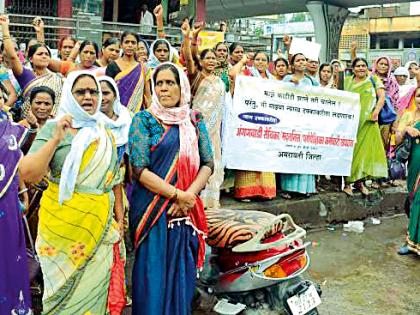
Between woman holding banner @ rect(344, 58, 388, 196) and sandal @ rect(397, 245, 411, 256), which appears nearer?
sandal @ rect(397, 245, 411, 256)

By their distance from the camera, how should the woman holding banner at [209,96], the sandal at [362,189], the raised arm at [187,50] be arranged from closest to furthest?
the raised arm at [187,50] < the woman holding banner at [209,96] < the sandal at [362,189]

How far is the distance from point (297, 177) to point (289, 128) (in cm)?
57

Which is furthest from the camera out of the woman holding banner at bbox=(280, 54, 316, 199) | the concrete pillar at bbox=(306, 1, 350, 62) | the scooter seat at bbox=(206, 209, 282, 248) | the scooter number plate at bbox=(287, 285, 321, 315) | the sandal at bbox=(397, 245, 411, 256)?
the concrete pillar at bbox=(306, 1, 350, 62)

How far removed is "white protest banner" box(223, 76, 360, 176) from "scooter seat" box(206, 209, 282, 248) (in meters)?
2.31

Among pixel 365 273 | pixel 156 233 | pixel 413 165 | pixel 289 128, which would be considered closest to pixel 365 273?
pixel 365 273

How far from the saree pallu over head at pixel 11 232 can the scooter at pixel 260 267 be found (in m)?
1.13

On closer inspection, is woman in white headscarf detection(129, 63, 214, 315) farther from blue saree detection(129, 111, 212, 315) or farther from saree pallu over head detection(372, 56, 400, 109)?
saree pallu over head detection(372, 56, 400, 109)

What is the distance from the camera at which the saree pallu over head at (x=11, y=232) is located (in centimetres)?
269

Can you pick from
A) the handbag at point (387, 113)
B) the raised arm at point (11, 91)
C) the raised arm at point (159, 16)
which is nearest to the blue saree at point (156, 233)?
the raised arm at point (11, 91)

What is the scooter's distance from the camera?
3.25 m

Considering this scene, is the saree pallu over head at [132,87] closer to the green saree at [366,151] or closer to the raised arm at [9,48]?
the raised arm at [9,48]

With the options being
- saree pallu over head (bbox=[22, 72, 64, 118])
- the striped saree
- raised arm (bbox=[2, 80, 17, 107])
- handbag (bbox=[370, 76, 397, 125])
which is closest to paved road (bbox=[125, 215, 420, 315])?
the striped saree

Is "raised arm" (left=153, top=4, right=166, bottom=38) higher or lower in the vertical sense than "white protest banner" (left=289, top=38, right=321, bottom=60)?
higher

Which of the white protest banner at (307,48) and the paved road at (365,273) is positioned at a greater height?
the white protest banner at (307,48)
